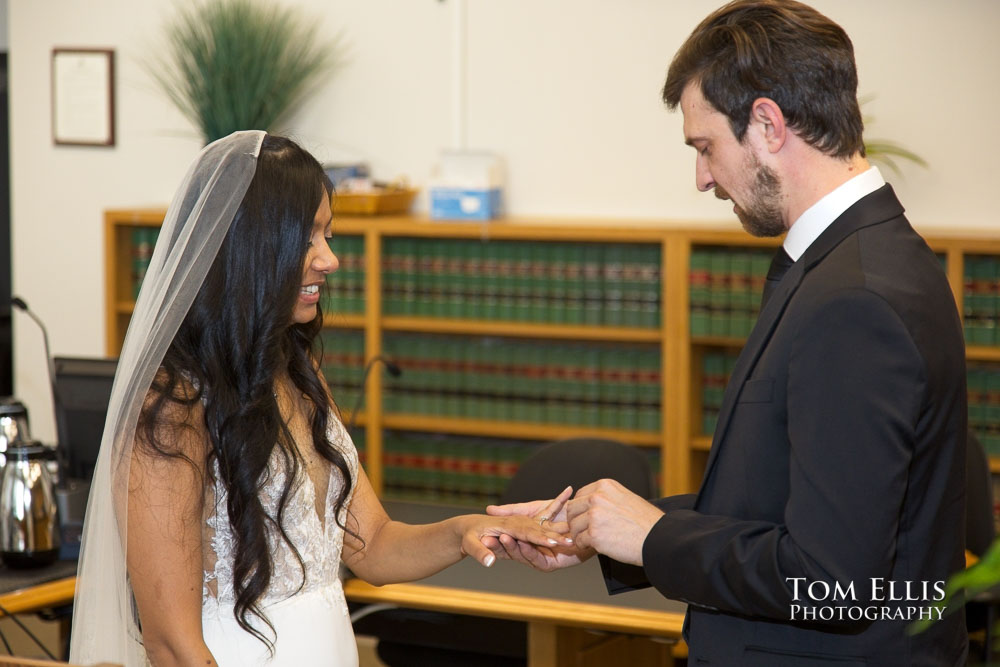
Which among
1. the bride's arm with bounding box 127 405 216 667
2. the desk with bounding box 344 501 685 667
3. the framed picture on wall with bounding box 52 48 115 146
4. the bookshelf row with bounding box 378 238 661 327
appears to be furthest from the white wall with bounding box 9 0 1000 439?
the bride's arm with bounding box 127 405 216 667

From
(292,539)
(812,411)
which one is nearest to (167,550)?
(292,539)

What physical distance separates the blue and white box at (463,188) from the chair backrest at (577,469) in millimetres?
1504

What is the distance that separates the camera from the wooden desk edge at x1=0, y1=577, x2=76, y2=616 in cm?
269

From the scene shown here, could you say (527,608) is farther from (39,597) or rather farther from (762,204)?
(762,204)

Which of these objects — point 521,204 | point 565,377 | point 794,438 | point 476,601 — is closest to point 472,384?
point 565,377

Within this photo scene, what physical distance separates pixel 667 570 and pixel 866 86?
11.1 ft

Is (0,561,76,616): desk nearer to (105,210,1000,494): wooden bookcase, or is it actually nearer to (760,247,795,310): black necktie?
(760,247,795,310): black necktie

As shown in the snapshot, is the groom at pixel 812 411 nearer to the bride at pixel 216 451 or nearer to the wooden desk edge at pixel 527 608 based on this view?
the bride at pixel 216 451

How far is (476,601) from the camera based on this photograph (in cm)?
281

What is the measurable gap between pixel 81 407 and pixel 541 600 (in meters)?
1.40

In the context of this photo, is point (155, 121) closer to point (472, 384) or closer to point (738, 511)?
point (472, 384)

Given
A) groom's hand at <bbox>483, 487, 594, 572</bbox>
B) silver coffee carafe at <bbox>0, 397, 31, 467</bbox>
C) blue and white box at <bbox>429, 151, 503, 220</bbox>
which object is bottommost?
groom's hand at <bbox>483, 487, 594, 572</bbox>

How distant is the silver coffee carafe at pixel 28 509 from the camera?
109 inches

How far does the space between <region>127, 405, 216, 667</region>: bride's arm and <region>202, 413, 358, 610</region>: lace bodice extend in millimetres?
93
